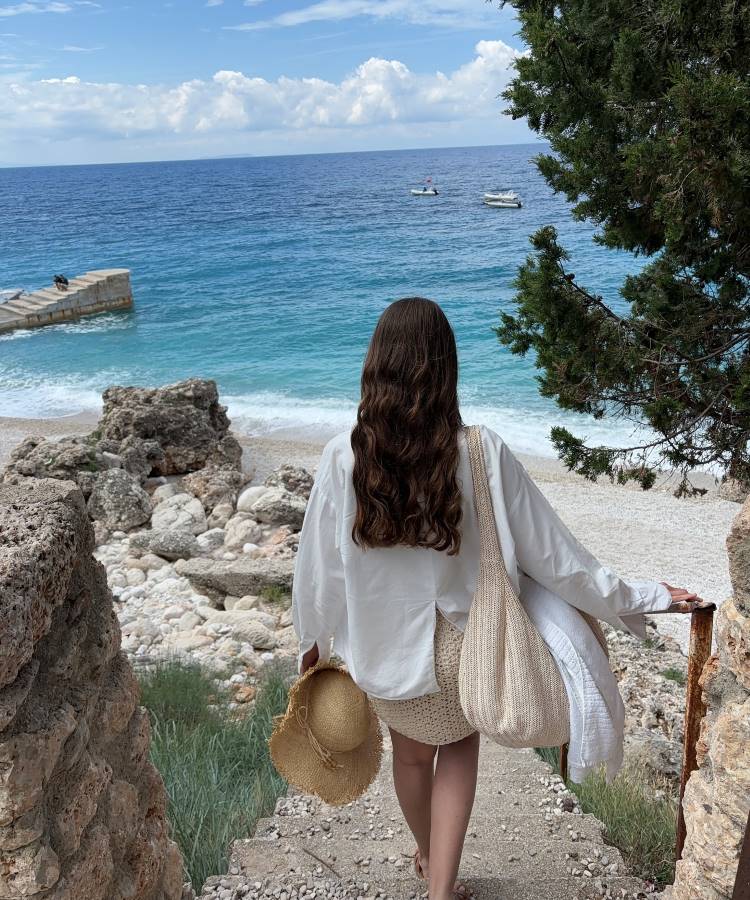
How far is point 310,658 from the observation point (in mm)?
2562

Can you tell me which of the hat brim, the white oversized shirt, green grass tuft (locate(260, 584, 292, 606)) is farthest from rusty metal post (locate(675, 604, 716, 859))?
green grass tuft (locate(260, 584, 292, 606))

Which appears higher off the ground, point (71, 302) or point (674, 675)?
point (71, 302)

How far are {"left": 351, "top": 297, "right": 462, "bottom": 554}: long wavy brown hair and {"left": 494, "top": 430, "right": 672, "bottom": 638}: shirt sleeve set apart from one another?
0.15m

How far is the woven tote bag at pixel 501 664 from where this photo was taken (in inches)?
82.2

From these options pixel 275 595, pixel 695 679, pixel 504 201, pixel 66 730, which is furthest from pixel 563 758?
pixel 504 201

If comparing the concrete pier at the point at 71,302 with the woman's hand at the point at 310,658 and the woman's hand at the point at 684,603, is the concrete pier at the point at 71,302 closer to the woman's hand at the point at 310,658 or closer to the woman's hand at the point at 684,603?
the woman's hand at the point at 310,658

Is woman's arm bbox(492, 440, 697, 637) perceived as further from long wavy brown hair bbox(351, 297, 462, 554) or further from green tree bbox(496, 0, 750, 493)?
green tree bbox(496, 0, 750, 493)

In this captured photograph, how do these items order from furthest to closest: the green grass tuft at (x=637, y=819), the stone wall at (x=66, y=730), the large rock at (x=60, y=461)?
the large rock at (x=60, y=461) → the green grass tuft at (x=637, y=819) → the stone wall at (x=66, y=730)

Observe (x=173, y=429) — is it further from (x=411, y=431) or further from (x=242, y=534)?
(x=411, y=431)

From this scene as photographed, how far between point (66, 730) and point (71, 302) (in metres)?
26.8

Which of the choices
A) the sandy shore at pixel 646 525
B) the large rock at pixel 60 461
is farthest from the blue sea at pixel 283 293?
the large rock at pixel 60 461

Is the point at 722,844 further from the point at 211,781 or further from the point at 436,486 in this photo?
the point at 211,781

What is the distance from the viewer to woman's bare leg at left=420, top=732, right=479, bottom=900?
2.38 m

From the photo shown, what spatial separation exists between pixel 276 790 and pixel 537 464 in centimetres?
977
